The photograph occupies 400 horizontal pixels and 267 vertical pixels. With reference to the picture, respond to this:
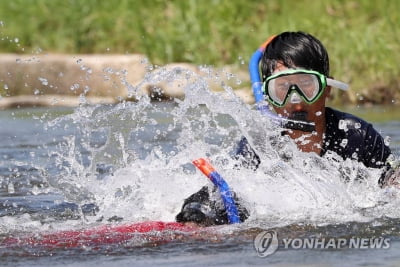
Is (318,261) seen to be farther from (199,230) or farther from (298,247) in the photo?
(199,230)

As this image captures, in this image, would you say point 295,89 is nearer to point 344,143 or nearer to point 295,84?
point 295,84

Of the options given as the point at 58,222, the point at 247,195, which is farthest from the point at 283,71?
the point at 58,222

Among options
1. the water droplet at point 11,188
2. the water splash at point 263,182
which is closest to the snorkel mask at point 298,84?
the water splash at point 263,182

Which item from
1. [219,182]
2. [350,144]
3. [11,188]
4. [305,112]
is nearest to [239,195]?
[219,182]

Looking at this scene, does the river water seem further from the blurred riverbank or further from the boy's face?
the blurred riverbank

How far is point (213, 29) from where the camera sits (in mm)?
10633

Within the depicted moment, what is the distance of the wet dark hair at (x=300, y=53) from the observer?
4.24 meters

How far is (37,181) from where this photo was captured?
5770mm

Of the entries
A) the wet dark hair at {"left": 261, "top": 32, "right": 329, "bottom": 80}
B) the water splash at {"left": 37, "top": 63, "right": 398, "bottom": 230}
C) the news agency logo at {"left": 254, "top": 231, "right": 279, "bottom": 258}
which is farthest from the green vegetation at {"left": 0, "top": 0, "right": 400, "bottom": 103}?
the news agency logo at {"left": 254, "top": 231, "right": 279, "bottom": 258}

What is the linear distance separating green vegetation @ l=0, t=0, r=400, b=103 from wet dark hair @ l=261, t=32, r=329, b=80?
A: 498 centimetres

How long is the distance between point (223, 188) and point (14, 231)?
870mm

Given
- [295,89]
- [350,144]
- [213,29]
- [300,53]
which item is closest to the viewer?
[295,89]
